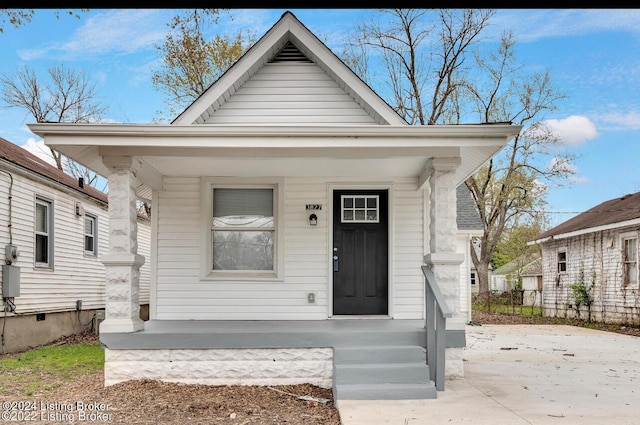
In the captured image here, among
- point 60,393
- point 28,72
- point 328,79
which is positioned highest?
point 28,72

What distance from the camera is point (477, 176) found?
89.9 ft

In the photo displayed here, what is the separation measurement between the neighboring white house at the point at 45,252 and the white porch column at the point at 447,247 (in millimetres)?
6681

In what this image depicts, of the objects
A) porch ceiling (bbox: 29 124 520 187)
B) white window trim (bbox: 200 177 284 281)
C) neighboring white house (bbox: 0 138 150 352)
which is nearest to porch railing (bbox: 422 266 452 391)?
porch ceiling (bbox: 29 124 520 187)

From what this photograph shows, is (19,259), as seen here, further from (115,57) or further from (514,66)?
(514,66)

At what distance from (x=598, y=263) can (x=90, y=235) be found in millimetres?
13582

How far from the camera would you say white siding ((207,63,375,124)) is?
28.9ft

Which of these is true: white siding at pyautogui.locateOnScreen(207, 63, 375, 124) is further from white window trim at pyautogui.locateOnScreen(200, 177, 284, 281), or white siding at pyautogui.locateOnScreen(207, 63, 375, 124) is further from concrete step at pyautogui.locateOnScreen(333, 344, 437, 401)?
concrete step at pyautogui.locateOnScreen(333, 344, 437, 401)

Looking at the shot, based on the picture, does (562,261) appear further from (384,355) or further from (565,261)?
(384,355)

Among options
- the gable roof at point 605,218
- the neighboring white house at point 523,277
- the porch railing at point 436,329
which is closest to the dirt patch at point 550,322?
the gable roof at point 605,218

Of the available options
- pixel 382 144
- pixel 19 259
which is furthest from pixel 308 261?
pixel 19 259

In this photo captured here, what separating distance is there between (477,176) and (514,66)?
489cm

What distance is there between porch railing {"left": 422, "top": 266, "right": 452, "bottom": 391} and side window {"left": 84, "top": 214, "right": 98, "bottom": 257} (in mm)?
10185

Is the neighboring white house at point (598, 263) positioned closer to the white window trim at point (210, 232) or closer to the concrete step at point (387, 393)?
the white window trim at point (210, 232)

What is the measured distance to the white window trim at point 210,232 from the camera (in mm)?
8445
